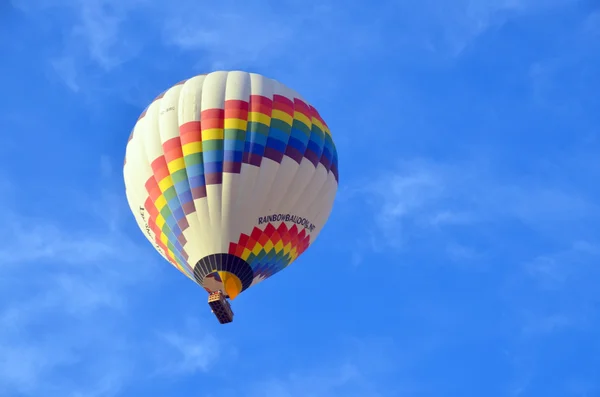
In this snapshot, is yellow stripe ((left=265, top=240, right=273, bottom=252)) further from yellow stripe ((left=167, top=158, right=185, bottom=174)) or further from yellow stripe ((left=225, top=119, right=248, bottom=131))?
yellow stripe ((left=225, top=119, right=248, bottom=131))

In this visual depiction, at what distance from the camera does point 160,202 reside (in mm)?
33125

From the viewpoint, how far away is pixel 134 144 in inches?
1357

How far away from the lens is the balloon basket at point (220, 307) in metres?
32.2

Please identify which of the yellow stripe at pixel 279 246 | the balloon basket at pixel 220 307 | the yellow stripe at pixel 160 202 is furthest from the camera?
the yellow stripe at pixel 279 246

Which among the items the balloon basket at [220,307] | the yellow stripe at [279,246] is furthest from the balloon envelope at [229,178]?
the balloon basket at [220,307]

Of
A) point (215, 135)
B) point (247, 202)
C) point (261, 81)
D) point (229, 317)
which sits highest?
point (261, 81)

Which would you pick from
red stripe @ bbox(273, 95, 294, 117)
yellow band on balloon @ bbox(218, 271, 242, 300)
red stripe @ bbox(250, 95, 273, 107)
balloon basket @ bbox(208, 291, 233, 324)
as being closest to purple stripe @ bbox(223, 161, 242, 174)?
red stripe @ bbox(250, 95, 273, 107)

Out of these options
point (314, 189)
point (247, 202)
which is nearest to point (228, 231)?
point (247, 202)

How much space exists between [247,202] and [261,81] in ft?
13.9

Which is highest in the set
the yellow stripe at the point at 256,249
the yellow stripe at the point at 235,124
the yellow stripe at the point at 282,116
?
the yellow stripe at the point at 282,116

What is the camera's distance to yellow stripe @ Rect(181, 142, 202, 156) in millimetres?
32969

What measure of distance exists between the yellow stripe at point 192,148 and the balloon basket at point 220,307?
12.3 ft

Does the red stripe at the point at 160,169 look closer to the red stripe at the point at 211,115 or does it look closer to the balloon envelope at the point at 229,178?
the balloon envelope at the point at 229,178

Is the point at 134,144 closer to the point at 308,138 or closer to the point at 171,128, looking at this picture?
the point at 171,128
